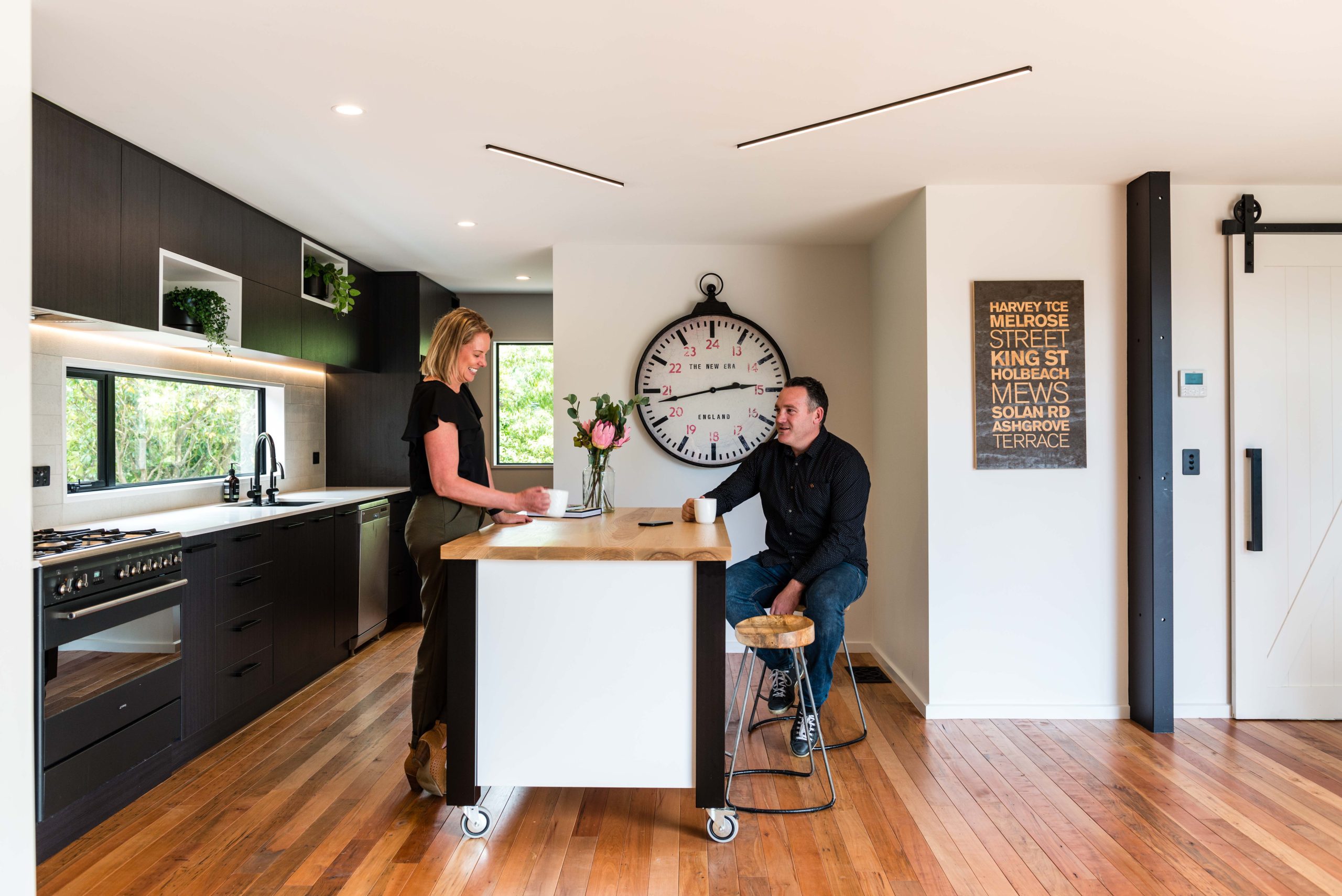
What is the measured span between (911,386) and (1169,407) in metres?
1.05

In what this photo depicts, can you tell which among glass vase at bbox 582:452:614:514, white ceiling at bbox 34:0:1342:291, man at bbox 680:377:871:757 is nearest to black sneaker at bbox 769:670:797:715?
man at bbox 680:377:871:757

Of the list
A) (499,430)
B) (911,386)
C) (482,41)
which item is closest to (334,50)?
(482,41)

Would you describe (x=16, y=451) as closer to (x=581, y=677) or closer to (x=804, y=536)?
(x=581, y=677)

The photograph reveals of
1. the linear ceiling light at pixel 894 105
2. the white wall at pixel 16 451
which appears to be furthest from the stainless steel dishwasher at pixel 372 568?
the white wall at pixel 16 451

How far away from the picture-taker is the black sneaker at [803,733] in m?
3.14

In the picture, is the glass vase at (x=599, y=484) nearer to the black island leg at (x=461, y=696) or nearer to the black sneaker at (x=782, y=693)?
the black island leg at (x=461, y=696)

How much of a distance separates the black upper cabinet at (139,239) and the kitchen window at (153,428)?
531mm

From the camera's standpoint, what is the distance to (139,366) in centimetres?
374

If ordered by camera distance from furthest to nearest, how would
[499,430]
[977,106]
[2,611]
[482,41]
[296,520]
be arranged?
1. [499,430]
2. [296,520]
3. [977,106]
4. [482,41]
5. [2,611]

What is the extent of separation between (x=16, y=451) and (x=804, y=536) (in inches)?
106

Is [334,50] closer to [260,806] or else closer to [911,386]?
[260,806]

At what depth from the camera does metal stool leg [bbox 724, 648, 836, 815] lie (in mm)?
2674

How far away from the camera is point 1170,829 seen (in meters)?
2.54

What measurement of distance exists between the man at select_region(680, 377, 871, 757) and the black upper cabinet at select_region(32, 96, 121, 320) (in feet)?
7.20
